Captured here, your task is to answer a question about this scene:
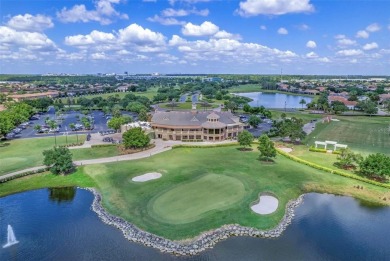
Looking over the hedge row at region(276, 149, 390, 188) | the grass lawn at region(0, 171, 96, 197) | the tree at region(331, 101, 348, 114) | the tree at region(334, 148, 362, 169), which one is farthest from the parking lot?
the tree at region(331, 101, 348, 114)

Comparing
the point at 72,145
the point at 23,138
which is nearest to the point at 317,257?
the point at 72,145

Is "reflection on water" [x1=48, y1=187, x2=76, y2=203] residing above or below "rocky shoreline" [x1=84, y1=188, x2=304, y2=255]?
below

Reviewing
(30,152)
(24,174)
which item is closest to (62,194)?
(24,174)

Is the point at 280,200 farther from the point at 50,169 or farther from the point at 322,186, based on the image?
the point at 50,169

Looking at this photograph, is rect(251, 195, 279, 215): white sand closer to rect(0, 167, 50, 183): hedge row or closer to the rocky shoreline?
the rocky shoreline

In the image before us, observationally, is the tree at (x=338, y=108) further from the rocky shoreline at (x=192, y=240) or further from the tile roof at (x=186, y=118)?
the rocky shoreline at (x=192, y=240)
